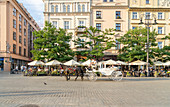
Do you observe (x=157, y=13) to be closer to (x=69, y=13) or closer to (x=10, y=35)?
(x=69, y=13)

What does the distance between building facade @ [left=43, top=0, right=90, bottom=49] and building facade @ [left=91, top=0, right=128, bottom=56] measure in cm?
190

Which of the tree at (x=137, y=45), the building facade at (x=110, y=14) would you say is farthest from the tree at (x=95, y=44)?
the building facade at (x=110, y=14)

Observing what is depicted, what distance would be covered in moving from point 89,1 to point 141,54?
16621mm

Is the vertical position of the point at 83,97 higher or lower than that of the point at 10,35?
lower

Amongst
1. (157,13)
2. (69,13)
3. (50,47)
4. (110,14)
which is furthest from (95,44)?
(157,13)

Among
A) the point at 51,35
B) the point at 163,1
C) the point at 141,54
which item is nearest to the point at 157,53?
the point at 141,54

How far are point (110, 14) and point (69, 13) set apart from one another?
931 centimetres

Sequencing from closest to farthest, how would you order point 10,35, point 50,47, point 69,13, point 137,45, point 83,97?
point 83,97 < point 50,47 < point 137,45 < point 69,13 < point 10,35

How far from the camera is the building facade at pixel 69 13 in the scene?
39250mm

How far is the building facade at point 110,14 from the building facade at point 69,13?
1.90 metres

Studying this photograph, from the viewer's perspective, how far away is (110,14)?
130ft

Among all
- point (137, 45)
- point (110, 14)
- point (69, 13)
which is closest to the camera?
point (137, 45)

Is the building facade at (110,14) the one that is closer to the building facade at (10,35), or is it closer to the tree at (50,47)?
the tree at (50,47)

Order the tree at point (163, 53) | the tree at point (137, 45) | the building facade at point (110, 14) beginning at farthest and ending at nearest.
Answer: the building facade at point (110, 14), the tree at point (163, 53), the tree at point (137, 45)
